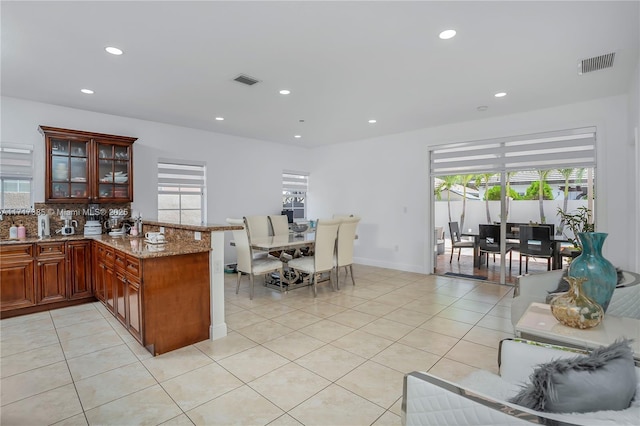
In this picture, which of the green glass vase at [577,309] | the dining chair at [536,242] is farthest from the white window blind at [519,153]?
the green glass vase at [577,309]

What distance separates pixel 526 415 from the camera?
0.96 metres

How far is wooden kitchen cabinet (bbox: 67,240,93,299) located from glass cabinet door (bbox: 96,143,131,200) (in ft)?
2.64

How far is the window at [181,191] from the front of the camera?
5605mm

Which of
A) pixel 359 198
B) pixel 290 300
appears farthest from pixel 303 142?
pixel 290 300

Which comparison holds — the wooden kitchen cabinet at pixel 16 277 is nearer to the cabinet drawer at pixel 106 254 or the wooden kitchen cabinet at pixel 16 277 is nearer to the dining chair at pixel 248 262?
the cabinet drawer at pixel 106 254

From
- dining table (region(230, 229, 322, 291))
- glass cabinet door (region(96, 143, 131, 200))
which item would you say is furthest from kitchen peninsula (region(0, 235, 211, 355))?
dining table (region(230, 229, 322, 291))

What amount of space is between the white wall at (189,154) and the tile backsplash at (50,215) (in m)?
0.18

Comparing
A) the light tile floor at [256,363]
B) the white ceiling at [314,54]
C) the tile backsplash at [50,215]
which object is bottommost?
the light tile floor at [256,363]

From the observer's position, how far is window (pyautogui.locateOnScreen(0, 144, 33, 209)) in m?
4.14

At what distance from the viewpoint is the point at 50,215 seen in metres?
4.40

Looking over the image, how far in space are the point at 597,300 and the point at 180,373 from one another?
9.55ft

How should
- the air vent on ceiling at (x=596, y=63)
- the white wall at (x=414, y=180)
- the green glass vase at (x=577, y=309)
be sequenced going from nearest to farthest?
the green glass vase at (x=577, y=309) → the air vent on ceiling at (x=596, y=63) → the white wall at (x=414, y=180)

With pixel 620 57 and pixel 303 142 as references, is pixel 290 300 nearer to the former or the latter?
pixel 303 142

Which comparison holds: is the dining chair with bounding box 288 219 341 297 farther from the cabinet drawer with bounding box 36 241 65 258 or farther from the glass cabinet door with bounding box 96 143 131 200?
the cabinet drawer with bounding box 36 241 65 258
